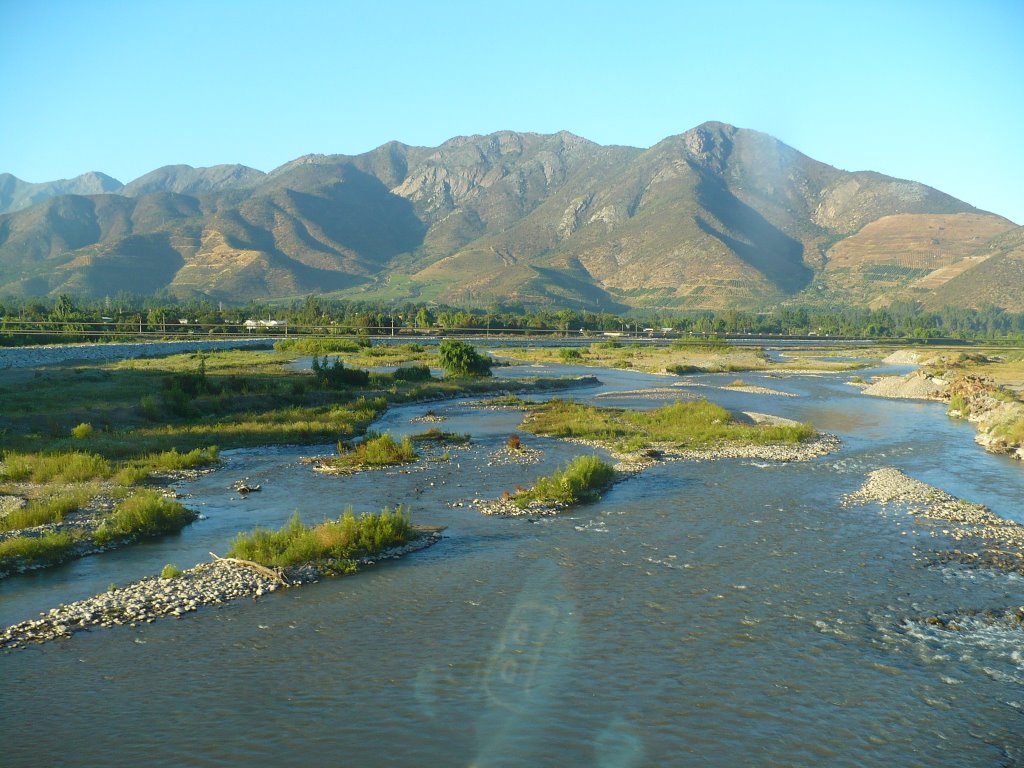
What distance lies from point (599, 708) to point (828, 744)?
323cm

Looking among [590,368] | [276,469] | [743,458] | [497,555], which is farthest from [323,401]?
[590,368]

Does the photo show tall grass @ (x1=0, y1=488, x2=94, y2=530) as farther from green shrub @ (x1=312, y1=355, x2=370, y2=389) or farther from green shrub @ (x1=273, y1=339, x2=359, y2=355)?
green shrub @ (x1=273, y1=339, x2=359, y2=355)

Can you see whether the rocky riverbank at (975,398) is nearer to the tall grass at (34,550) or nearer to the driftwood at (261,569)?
the driftwood at (261,569)

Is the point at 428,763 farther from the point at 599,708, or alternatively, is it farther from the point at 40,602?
the point at 40,602

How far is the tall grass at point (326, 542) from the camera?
58.6ft

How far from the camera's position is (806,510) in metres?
→ 24.1

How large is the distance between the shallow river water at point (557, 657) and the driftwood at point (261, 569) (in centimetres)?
84

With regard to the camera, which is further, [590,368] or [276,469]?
[590,368]

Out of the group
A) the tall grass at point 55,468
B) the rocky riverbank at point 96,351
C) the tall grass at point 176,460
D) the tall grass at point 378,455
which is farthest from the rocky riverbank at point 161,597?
the rocky riverbank at point 96,351

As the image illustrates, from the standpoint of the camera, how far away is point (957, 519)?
23203 millimetres

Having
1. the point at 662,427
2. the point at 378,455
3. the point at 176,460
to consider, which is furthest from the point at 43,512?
the point at 662,427

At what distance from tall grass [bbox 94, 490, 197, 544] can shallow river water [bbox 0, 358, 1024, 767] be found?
0.68 meters

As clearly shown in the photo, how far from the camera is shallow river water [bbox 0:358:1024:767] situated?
37.2ft

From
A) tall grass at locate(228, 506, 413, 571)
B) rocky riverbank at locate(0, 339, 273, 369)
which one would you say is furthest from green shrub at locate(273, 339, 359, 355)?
tall grass at locate(228, 506, 413, 571)
